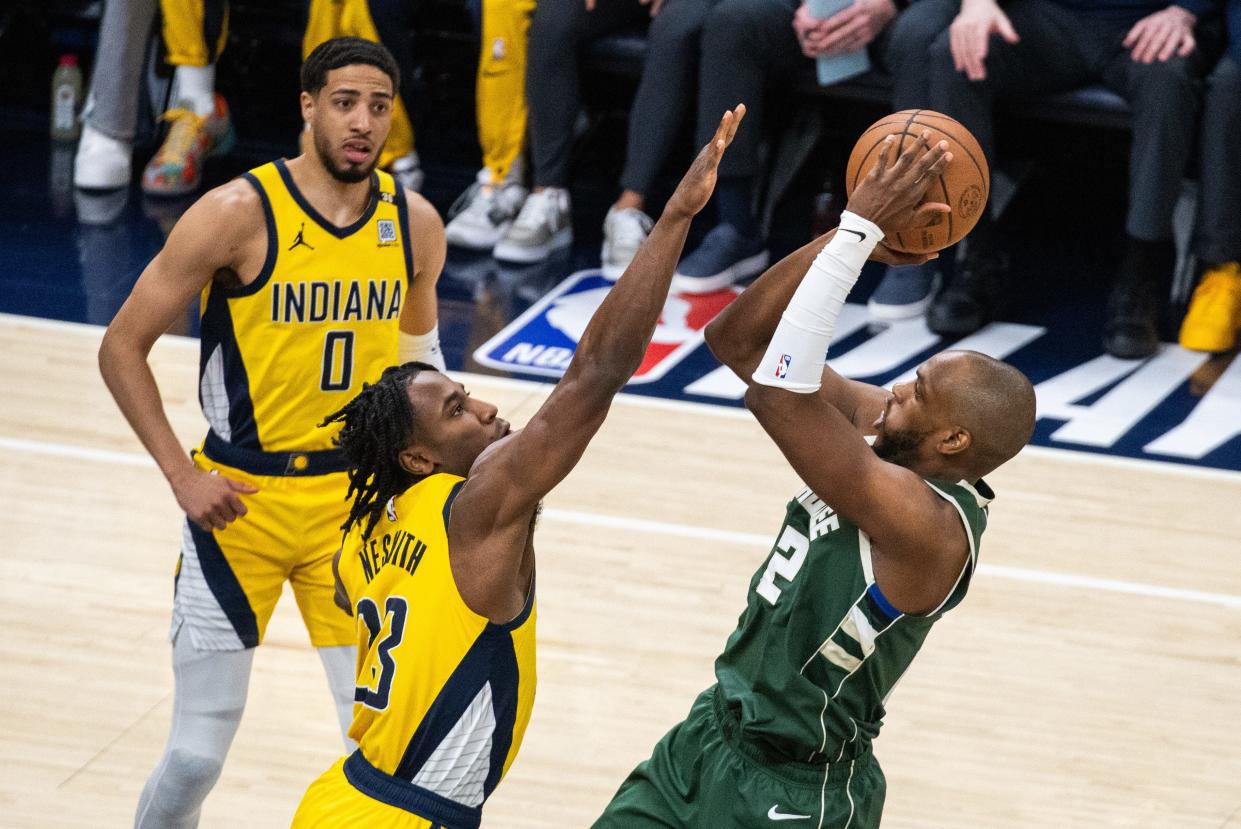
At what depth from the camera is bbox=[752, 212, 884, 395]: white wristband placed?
3004 millimetres

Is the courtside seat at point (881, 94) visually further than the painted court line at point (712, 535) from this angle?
Yes

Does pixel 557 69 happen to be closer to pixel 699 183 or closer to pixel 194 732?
pixel 194 732

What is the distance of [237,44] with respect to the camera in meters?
10.1

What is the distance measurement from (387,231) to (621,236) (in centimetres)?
401

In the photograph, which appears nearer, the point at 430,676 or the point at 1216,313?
the point at 430,676

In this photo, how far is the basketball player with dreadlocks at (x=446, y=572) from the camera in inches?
116

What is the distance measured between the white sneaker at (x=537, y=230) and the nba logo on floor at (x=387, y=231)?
4.18 metres

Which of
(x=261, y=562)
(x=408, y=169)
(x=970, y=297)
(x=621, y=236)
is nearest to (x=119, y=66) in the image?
(x=408, y=169)

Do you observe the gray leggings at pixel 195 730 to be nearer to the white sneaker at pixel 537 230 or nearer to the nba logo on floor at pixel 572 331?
the nba logo on floor at pixel 572 331

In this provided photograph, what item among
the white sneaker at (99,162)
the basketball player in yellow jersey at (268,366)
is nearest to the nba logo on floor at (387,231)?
the basketball player in yellow jersey at (268,366)

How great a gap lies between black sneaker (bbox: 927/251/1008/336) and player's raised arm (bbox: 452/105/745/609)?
502 centimetres

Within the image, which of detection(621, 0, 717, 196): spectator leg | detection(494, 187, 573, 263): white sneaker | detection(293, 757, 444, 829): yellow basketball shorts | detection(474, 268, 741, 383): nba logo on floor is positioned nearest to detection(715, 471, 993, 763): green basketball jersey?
detection(293, 757, 444, 829): yellow basketball shorts

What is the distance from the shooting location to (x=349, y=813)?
127 inches

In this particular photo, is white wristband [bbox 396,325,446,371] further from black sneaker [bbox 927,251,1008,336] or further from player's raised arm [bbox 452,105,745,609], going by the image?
black sneaker [bbox 927,251,1008,336]
